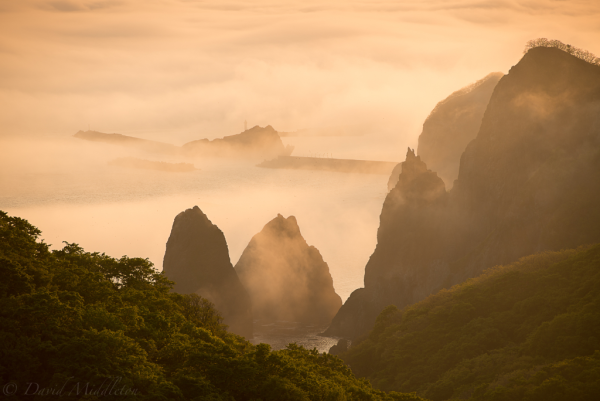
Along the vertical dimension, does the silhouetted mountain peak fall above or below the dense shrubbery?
below

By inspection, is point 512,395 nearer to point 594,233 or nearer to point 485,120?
point 594,233

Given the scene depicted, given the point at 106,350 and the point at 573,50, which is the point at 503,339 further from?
the point at 573,50

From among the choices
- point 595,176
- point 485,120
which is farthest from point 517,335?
point 485,120

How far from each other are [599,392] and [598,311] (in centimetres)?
2482

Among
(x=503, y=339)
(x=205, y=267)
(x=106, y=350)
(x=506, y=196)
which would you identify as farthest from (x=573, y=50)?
(x=106, y=350)

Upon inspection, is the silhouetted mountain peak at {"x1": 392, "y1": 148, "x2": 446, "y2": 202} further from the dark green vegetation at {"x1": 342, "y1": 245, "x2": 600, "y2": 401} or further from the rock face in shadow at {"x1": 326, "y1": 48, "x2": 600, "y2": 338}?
the dark green vegetation at {"x1": 342, "y1": 245, "x2": 600, "y2": 401}

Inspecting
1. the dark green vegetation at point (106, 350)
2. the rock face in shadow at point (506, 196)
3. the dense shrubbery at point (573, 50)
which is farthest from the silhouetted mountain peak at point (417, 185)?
the dark green vegetation at point (106, 350)

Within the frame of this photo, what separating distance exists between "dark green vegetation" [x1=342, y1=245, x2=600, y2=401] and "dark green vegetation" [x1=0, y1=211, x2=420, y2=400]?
62.3 feet

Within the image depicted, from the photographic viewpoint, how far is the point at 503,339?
88250 mm

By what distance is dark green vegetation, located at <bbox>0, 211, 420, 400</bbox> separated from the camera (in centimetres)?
3850

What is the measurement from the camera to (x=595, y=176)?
11969 centimetres

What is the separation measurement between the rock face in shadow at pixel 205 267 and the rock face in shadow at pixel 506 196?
3379 centimetres

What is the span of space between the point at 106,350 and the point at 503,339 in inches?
2633

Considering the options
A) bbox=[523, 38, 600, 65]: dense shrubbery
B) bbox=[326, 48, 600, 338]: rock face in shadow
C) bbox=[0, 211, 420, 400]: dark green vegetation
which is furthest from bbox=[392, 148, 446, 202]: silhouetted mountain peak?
bbox=[0, 211, 420, 400]: dark green vegetation
